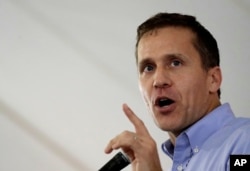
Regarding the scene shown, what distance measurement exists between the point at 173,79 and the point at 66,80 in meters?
0.66

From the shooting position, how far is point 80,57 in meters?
1.49

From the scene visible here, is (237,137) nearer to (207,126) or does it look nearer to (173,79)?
(207,126)

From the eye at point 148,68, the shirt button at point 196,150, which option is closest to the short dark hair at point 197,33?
the eye at point 148,68

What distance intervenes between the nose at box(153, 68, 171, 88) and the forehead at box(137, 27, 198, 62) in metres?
0.06

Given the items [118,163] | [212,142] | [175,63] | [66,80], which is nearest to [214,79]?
[175,63]

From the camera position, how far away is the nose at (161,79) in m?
0.91

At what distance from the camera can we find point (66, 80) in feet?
4.89

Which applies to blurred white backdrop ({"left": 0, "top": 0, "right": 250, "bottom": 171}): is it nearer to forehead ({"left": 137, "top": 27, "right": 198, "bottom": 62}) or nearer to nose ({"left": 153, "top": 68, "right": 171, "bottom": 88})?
forehead ({"left": 137, "top": 27, "right": 198, "bottom": 62})

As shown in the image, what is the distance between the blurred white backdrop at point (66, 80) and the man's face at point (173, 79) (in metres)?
0.48

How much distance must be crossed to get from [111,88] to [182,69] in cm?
58

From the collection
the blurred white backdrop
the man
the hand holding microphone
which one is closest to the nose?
the man

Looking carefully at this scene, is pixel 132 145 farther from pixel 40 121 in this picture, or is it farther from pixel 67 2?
pixel 67 2

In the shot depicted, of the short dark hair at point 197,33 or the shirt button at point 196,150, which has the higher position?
the short dark hair at point 197,33

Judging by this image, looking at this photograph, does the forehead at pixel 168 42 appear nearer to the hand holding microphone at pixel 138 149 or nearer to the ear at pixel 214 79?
the ear at pixel 214 79
